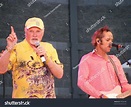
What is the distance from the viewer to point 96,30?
227 inches

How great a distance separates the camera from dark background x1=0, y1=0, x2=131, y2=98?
5613mm

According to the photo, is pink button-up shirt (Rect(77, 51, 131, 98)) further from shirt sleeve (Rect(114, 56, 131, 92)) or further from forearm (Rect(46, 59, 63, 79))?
forearm (Rect(46, 59, 63, 79))

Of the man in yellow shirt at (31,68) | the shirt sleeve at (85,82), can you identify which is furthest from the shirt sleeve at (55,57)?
the shirt sleeve at (85,82)

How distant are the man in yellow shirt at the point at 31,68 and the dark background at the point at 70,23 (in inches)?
8.1

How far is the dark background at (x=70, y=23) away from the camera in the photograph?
561 centimetres

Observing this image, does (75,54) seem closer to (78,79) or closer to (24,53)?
(78,79)

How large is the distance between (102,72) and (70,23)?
0.79 meters

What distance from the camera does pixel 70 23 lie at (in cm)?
591

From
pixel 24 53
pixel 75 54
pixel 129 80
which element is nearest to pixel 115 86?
pixel 129 80

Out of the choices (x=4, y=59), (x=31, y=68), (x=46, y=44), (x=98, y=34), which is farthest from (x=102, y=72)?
(x=4, y=59)

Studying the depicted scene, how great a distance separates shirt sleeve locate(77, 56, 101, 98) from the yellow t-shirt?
423 millimetres

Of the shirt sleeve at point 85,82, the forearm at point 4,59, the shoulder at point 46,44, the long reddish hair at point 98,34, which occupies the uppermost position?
the long reddish hair at point 98,34

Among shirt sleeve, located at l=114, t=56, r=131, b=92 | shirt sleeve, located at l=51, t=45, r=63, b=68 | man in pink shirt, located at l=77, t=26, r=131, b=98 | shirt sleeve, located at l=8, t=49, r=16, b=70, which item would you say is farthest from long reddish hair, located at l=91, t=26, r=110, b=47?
shirt sleeve, located at l=8, t=49, r=16, b=70

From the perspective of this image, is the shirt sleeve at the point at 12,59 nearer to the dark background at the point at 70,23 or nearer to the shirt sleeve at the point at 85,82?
the dark background at the point at 70,23
